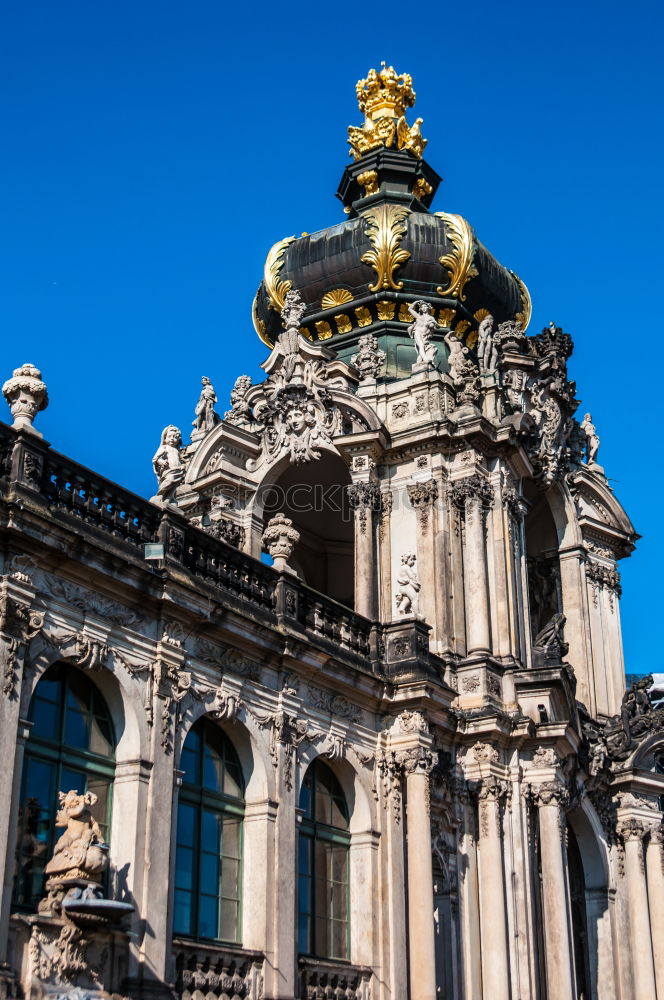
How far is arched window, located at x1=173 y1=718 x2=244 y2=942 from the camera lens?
1941cm

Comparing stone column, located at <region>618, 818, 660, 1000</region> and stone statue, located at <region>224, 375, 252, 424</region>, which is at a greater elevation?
stone statue, located at <region>224, 375, 252, 424</region>

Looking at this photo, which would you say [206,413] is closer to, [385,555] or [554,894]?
[385,555]

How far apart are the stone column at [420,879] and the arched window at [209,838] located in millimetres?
3639

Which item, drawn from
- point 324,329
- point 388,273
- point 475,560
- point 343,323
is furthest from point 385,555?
point 388,273

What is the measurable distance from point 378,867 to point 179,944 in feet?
16.8

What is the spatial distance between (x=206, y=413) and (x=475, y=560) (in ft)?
25.7

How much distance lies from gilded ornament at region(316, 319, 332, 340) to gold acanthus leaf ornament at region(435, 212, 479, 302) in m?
2.77

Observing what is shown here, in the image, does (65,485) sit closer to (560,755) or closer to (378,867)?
(378,867)

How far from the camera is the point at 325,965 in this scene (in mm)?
21156

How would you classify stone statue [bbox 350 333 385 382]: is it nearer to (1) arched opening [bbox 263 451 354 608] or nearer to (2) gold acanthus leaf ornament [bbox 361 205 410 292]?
(1) arched opening [bbox 263 451 354 608]

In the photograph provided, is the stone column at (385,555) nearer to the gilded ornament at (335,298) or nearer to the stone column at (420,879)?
the stone column at (420,879)

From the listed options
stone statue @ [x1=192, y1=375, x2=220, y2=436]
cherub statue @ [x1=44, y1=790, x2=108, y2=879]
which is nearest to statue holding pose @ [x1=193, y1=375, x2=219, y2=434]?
stone statue @ [x1=192, y1=375, x2=220, y2=436]

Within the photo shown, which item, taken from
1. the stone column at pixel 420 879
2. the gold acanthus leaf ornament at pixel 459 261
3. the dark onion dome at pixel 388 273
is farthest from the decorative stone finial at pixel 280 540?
the gold acanthus leaf ornament at pixel 459 261

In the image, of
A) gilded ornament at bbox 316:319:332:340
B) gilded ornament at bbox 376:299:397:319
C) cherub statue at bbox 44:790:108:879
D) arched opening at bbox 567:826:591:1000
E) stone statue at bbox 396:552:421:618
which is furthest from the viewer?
gilded ornament at bbox 316:319:332:340
